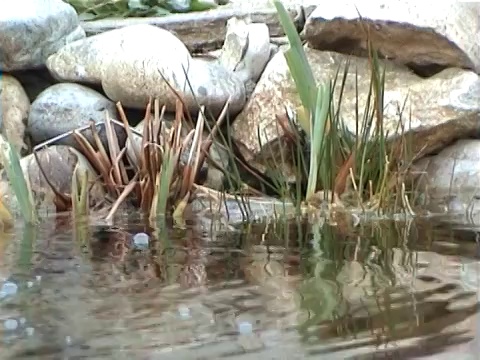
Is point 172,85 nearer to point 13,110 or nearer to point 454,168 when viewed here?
point 13,110

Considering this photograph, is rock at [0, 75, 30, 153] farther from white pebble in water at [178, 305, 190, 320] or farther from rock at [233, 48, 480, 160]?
white pebble in water at [178, 305, 190, 320]

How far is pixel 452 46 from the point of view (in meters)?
3.44

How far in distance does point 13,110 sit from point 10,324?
2.90 metres

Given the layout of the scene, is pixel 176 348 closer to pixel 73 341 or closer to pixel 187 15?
pixel 73 341

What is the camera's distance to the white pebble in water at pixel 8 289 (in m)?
1.15

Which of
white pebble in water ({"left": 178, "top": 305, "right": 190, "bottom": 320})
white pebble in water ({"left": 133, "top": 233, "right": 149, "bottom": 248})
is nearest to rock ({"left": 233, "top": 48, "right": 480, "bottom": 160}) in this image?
white pebble in water ({"left": 133, "top": 233, "right": 149, "bottom": 248})

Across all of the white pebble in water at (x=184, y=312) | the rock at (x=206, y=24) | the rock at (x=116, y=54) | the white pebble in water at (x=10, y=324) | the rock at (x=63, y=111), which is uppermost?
the rock at (x=206, y=24)

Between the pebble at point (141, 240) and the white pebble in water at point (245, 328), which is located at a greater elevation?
the pebble at point (141, 240)

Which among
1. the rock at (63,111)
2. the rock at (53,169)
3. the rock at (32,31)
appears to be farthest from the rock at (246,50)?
the rock at (53,169)

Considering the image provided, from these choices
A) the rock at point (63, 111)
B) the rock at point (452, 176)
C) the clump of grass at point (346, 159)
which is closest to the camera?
the clump of grass at point (346, 159)

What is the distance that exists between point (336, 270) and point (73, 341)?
1.92 feet

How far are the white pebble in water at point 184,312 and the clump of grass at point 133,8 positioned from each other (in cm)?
330

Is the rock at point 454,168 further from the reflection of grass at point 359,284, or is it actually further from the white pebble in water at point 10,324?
the white pebble in water at point 10,324

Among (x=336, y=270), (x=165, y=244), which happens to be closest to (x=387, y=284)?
(x=336, y=270)
